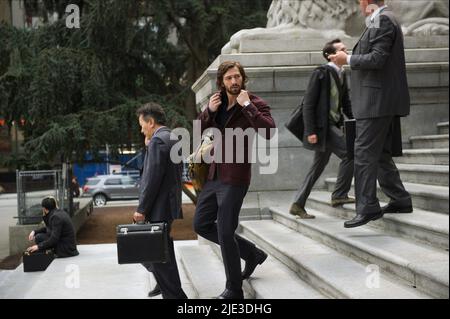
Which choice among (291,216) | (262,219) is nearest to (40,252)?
(262,219)

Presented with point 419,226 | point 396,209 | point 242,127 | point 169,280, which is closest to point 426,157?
point 396,209

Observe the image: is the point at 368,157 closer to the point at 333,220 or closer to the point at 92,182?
the point at 333,220

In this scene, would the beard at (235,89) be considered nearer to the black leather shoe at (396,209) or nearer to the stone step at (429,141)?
the black leather shoe at (396,209)

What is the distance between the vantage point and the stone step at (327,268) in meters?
4.16

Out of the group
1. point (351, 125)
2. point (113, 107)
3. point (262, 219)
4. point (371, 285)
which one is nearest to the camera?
point (371, 285)

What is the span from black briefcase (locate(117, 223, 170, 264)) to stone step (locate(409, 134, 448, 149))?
4.21m

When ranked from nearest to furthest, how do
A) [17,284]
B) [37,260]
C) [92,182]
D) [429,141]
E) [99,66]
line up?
[17,284] < [429,141] < [37,260] < [99,66] < [92,182]

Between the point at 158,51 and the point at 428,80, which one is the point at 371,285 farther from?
the point at 158,51

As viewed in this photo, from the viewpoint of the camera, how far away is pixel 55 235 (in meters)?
10.3

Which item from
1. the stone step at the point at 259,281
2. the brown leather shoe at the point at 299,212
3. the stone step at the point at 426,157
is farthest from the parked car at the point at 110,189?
the brown leather shoe at the point at 299,212

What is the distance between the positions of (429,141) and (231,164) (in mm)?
4228

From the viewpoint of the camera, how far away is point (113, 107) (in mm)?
16953

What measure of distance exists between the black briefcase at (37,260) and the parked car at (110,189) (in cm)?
2232
